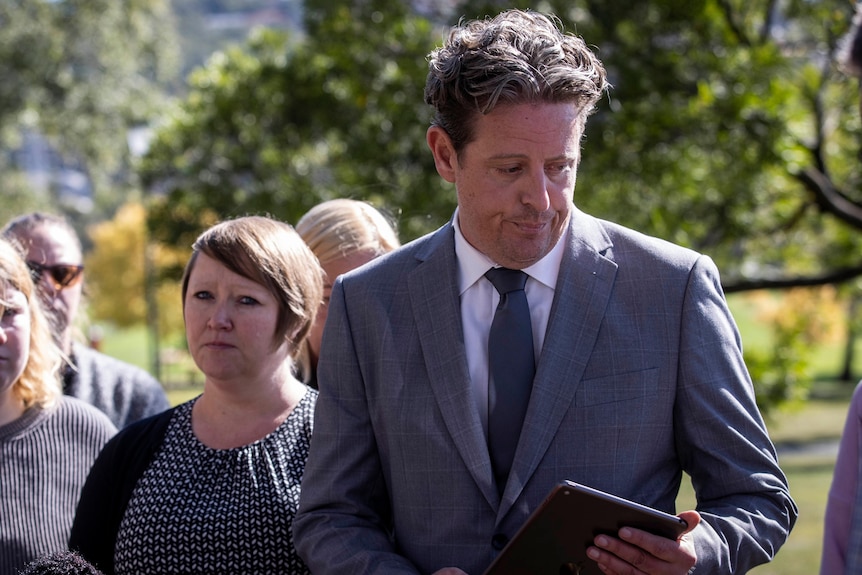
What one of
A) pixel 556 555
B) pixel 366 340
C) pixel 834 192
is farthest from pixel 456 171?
pixel 834 192

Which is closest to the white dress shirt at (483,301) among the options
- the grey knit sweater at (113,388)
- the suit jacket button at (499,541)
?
the suit jacket button at (499,541)

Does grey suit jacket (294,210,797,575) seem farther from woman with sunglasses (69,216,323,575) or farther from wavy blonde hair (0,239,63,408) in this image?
wavy blonde hair (0,239,63,408)

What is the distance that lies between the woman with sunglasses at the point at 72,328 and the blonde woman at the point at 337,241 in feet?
2.89

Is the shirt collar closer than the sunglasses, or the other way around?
the shirt collar

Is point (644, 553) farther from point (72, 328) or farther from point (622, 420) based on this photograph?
point (72, 328)

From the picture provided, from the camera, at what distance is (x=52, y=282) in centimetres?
419

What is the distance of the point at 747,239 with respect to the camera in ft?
29.8

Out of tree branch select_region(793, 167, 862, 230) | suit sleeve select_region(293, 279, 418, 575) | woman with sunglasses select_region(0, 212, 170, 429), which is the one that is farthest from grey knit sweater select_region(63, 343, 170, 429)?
tree branch select_region(793, 167, 862, 230)

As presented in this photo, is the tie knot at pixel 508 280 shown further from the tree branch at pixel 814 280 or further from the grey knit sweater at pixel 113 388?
the tree branch at pixel 814 280

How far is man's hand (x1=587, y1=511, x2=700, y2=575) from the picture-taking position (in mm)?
2160

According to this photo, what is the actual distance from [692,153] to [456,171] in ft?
18.8

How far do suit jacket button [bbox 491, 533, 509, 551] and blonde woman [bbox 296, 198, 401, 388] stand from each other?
1.45m

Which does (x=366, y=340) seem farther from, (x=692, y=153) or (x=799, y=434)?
(x=799, y=434)

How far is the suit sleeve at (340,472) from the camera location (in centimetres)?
248
